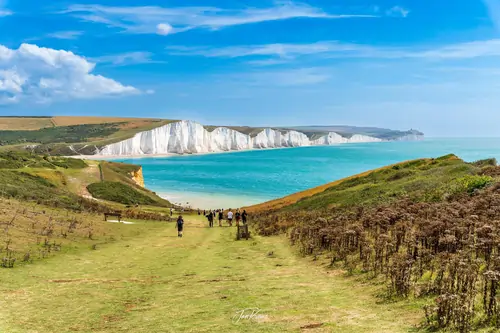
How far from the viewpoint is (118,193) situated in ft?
198

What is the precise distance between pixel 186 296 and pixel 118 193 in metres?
51.6

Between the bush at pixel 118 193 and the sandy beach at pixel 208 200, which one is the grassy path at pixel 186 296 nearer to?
the bush at pixel 118 193

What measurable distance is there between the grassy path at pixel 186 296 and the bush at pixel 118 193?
134 feet

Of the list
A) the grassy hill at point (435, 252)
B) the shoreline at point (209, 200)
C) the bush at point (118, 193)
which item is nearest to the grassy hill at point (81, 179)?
the bush at point (118, 193)

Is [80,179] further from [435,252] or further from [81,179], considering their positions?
[435,252]

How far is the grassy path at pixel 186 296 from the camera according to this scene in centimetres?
894

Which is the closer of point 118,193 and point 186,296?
point 186,296

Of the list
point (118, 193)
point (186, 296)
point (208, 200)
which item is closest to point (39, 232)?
point (186, 296)

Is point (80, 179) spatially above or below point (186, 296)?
above

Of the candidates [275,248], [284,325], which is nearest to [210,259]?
[275,248]

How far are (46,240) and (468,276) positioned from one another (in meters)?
16.7

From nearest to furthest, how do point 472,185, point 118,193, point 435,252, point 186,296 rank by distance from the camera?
Answer: 1. point 186,296
2. point 435,252
3. point 472,185
4. point 118,193

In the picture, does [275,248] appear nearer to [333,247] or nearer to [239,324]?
[333,247]

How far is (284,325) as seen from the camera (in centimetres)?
863
